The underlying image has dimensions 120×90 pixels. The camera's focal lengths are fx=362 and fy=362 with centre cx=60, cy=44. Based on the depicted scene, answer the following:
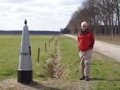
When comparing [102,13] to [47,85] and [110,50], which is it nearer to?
[110,50]

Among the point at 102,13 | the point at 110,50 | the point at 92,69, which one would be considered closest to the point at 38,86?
the point at 92,69

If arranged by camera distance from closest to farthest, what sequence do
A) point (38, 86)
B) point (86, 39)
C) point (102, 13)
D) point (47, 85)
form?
point (38, 86) → point (47, 85) → point (86, 39) → point (102, 13)

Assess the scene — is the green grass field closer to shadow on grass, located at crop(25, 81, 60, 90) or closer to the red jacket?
the red jacket

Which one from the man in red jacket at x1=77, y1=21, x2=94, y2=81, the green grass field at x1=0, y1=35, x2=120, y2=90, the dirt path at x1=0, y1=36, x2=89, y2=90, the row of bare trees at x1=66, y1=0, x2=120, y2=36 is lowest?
the green grass field at x1=0, y1=35, x2=120, y2=90

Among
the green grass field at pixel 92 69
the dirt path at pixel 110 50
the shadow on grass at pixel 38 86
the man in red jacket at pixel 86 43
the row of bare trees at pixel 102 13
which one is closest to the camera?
the shadow on grass at pixel 38 86

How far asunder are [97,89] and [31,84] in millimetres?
1910

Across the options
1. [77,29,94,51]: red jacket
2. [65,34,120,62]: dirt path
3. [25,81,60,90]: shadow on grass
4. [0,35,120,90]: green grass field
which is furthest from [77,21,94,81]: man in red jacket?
[65,34,120,62]: dirt path

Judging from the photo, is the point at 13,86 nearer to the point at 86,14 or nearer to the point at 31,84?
the point at 31,84

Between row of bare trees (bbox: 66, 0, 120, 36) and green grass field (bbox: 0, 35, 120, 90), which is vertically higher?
Result: row of bare trees (bbox: 66, 0, 120, 36)

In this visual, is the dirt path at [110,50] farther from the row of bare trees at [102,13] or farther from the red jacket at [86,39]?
the row of bare trees at [102,13]

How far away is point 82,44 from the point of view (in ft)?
38.1

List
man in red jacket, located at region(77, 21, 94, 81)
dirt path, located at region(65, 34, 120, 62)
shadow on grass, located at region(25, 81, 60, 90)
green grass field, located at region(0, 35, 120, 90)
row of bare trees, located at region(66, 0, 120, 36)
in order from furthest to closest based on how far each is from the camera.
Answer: row of bare trees, located at region(66, 0, 120, 36), dirt path, located at region(65, 34, 120, 62), man in red jacket, located at region(77, 21, 94, 81), green grass field, located at region(0, 35, 120, 90), shadow on grass, located at region(25, 81, 60, 90)

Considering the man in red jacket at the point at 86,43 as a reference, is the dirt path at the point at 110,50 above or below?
below

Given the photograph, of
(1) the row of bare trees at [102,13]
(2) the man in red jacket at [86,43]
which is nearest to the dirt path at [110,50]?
(2) the man in red jacket at [86,43]
